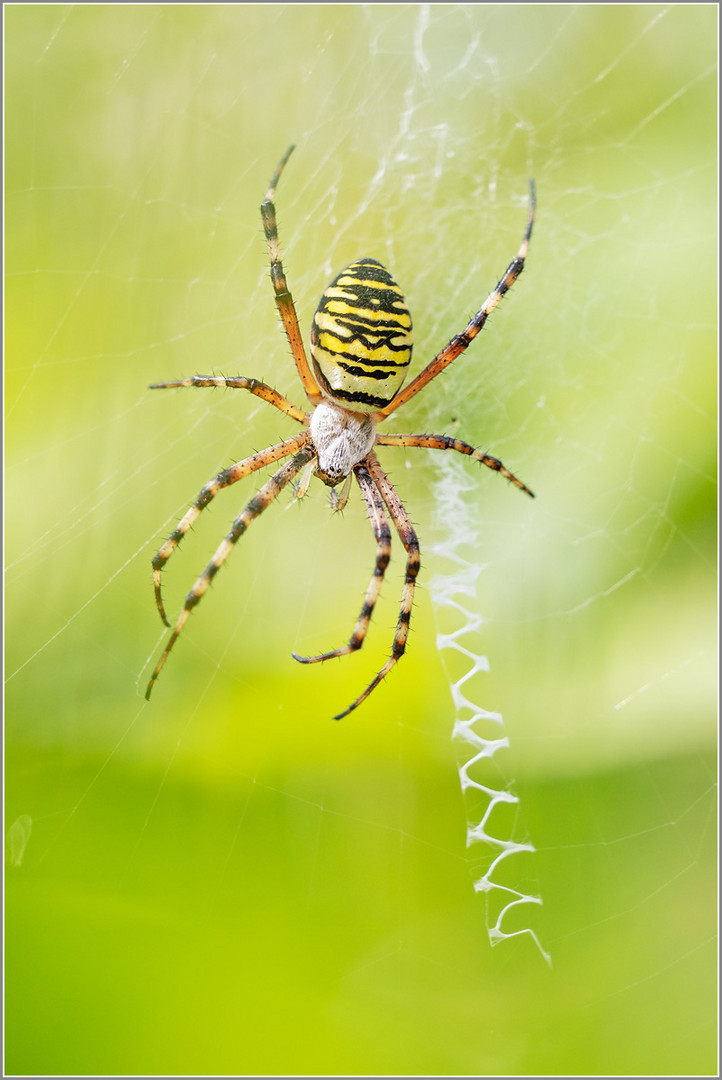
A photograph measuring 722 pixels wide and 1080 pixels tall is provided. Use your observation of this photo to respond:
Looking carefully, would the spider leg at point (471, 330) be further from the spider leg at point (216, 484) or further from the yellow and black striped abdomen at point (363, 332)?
the spider leg at point (216, 484)

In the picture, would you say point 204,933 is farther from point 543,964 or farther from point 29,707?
point 543,964

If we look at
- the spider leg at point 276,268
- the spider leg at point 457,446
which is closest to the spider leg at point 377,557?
the spider leg at point 457,446

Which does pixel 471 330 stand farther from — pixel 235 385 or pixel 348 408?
pixel 235 385

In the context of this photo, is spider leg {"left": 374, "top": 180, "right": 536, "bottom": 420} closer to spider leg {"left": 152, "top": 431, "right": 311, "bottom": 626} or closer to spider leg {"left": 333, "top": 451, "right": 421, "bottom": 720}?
spider leg {"left": 333, "top": 451, "right": 421, "bottom": 720}

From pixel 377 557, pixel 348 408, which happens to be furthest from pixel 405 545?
pixel 348 408

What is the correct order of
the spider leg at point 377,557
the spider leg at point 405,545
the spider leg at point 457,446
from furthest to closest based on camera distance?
the spider leg at point 457,446 → the spider leg at point 405,545 → the spider leg at point 377,557

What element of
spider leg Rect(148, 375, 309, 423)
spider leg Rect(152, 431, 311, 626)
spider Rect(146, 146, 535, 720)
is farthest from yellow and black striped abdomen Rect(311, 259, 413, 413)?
spider leg Rect(152, 431, 311, 626)
